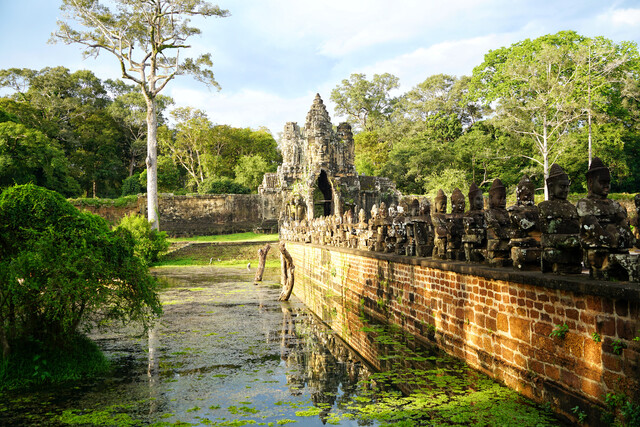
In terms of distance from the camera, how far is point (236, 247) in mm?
27891

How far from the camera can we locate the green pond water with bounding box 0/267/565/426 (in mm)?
4195

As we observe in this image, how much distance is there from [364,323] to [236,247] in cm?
2013

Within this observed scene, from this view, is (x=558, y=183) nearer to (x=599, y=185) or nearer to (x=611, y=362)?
(x=599, y=185)

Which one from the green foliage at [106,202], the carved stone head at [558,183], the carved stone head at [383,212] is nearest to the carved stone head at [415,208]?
the carved stone head at [383,212]

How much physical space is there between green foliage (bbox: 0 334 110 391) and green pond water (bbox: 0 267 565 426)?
212 mm

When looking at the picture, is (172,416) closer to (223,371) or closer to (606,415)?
(223,371)

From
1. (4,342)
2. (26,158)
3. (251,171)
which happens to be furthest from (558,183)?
(251,171)

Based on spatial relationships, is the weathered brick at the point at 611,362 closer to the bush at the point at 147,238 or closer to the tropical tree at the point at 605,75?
the bush at the point at 147,238

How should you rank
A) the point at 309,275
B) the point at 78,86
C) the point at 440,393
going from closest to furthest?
the point at 440,393 → the point at 309,275 → the point at 78,86

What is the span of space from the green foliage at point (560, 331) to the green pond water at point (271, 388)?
0.63 metres

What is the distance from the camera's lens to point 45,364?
214 inches

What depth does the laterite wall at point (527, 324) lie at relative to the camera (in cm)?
339

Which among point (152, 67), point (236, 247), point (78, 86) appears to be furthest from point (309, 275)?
point (78, 86)

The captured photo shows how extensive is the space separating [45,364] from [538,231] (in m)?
5.44
